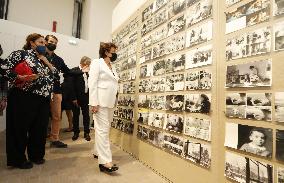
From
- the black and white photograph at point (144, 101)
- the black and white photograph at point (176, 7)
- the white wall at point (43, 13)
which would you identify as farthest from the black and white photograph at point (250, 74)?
the white wall at point (43, 13)

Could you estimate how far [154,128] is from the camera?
239 centimetres

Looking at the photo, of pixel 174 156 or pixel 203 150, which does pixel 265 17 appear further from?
pixel 174 156

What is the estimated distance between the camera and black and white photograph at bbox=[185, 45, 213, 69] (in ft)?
5.55

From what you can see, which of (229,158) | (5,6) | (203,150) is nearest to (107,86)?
(203,150)

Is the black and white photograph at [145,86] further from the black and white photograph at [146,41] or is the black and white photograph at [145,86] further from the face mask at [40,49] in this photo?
the face mask at [40,49]

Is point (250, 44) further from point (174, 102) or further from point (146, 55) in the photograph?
point (146, 55)

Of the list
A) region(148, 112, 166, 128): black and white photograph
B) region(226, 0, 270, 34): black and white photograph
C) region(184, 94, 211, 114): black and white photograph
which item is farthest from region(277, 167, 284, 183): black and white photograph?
region(148, 112, 166, 128): black and white photograph

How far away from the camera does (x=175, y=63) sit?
2.09 m

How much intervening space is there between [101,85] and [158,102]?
1.90 feet

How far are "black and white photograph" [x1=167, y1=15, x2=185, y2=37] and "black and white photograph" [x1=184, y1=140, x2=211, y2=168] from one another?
3.14 ft

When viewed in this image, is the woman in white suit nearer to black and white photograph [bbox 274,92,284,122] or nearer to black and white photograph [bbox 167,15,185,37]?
black and white photograph [bbox 167,15,185,37]

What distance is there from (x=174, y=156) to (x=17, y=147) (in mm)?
1479

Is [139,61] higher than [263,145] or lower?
higher

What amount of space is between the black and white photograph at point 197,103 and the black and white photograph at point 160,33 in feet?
2.40
